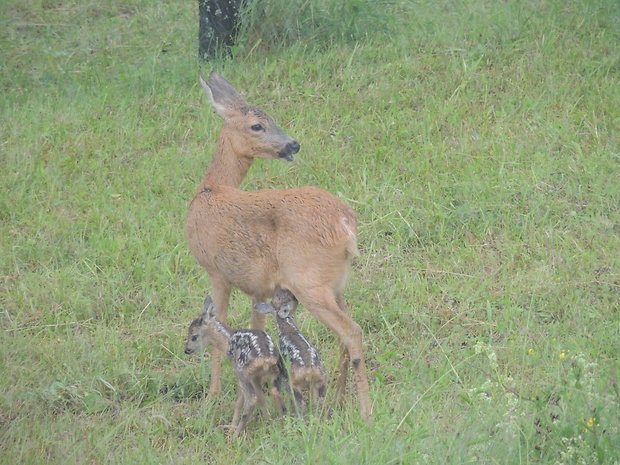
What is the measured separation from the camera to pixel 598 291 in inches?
259

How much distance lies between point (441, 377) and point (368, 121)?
353cm

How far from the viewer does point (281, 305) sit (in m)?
5.87

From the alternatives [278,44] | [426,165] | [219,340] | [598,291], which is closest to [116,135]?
[278,44]

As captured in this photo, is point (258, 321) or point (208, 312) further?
point (258, 321)

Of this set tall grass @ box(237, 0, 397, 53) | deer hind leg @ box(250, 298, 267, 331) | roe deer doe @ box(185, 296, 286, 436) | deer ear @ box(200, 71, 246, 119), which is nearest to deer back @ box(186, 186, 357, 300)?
deer hind leg @ box(250, 298, 267, 331)

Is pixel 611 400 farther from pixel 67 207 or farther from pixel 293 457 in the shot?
pixel 67 207

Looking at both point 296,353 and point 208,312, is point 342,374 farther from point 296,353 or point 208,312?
point 208,312

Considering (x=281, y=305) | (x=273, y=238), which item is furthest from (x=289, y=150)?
(x=281, y=305)

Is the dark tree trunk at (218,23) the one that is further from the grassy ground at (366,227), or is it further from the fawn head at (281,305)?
the fawn head at (281,305)

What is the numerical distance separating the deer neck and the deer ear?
0.14 metres

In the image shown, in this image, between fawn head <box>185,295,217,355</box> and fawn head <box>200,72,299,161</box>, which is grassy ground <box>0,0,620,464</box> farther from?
fawn head <box>200,72,299,161</box>

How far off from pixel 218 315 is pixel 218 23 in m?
4.26

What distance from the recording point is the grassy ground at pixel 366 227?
5.34m

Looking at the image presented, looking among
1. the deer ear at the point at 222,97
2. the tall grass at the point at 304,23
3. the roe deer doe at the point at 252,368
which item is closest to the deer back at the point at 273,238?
the roe deer doe at the point at 252,368
